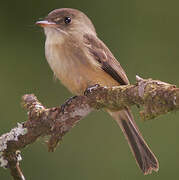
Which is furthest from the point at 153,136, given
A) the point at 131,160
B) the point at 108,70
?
the point at 108,70

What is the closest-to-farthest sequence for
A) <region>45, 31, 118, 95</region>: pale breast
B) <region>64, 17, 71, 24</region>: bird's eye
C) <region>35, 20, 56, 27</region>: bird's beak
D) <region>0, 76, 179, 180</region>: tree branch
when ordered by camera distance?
1. <region>0, 76, 179, 180</region>: tree branch
2. <region>45, 31, 118, 95</region>: pale breast
3. <region>35, 20, 56, 27</region>: bird's beak
4. <region>64, 17, 71, 24</region>: bird's eye

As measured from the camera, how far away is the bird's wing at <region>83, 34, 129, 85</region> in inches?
182

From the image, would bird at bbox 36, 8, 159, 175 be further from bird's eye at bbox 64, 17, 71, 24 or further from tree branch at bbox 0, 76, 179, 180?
tree branch at bbox 0, 76, 179, 180

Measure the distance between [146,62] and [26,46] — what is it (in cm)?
139

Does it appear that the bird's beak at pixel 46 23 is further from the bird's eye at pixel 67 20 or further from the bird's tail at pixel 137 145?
the bird's tail at pixel 137 145

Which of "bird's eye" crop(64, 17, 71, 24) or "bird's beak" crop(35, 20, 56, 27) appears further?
"bird's eye" crop(64, 17, 71, 24)

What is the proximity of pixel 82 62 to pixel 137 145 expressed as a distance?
89 cm

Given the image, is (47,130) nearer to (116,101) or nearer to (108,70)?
(116,101)

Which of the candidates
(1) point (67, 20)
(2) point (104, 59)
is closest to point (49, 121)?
(2) point (104, 59)

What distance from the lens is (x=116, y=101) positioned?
3.23 meters

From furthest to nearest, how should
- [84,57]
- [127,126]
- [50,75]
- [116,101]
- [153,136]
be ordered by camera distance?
1. [50,75]
2. [153,136]
3. [127,126]
4. [84,57]
5. [116,101]

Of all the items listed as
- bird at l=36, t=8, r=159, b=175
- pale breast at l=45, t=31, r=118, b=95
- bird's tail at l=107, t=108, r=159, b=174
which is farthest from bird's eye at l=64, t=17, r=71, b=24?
bird's tail at l=107, t=108, r=159, b=174

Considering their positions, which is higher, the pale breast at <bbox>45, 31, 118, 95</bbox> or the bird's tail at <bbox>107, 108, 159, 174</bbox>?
the pale breast at <bbox>45, 31, 118, 95</bbox>

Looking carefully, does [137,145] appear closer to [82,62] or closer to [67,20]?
[82,62]
